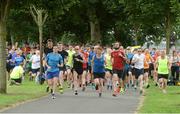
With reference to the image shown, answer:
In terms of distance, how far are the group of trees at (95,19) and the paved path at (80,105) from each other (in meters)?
3.57

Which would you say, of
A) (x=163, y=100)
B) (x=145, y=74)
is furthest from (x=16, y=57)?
(x=163, y=100)

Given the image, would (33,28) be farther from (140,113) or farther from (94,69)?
(140,113)

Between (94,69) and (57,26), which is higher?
(57,26)

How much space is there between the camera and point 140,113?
16469 millimetres

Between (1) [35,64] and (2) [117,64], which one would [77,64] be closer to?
(2) [117,64]

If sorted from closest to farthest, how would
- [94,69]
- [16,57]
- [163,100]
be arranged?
[163,100] < [94,69] < [16,57]

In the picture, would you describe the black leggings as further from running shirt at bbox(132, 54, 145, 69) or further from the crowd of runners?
running shirt at bbox(132, 54, 145, 69)

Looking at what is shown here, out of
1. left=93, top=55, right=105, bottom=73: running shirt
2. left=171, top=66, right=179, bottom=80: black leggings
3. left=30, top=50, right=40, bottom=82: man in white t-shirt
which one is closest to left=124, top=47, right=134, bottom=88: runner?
left=171, top=66, right=179, bottom=80: black leggings

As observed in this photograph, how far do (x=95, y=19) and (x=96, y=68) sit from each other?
28788 millimetres

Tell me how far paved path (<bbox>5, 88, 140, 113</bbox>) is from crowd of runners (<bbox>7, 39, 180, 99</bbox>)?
46.2 inches

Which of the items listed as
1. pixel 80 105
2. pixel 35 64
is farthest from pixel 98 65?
pixel 35 64

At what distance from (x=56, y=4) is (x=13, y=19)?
3491cm

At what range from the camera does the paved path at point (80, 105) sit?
56.6ft

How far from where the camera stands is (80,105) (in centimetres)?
1900
